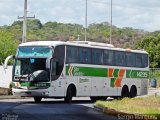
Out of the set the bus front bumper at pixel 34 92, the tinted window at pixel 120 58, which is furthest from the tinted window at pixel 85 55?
the bus front bumper at pixel 34 92

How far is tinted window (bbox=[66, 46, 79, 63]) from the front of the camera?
31141mm

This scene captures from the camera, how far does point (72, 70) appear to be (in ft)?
103

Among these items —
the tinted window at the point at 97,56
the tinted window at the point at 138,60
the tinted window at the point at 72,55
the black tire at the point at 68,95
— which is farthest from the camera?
the tinted window at the point at 138,60

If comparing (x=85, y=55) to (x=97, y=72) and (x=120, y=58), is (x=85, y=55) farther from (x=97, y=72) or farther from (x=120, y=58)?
(x=120, y=58)

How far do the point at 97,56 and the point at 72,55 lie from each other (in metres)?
2.89

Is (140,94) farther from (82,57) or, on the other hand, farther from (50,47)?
(50,47)

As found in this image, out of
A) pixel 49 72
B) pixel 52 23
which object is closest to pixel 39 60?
pixel 49 72

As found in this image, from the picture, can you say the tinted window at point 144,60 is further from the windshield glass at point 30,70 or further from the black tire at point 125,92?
the windshield glass at point 30,70

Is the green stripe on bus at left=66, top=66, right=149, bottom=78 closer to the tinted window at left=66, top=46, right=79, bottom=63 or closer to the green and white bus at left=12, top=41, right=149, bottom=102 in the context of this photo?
the green and white bus at left=12, top=41, right=149, bottom=102

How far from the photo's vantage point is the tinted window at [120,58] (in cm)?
3606

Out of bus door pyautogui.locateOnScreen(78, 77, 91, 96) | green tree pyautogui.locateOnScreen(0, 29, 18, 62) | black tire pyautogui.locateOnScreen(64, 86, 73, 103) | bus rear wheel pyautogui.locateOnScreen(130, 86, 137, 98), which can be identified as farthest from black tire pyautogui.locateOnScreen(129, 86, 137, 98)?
green tree pyautogui.locateOnScreen(0, 29, 18, 62)

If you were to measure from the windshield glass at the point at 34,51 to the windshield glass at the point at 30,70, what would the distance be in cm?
25

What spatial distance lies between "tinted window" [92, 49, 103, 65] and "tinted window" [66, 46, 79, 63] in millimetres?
1868

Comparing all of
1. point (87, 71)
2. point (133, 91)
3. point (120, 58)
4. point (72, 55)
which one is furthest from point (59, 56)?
point (133, 91)
